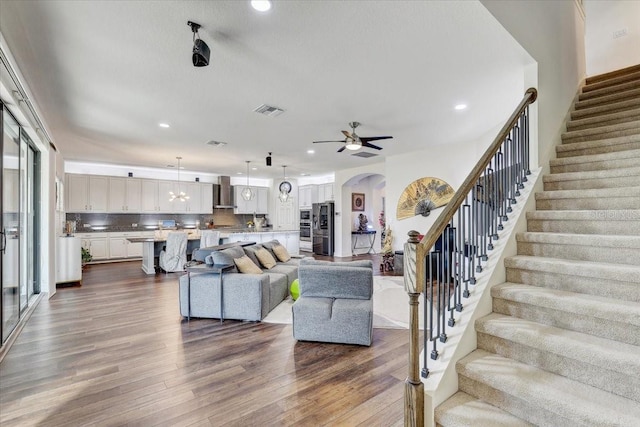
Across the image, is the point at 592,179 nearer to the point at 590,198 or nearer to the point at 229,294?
the point at 590,198

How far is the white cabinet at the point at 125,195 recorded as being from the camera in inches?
347

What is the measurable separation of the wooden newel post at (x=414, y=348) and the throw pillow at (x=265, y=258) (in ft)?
12.0

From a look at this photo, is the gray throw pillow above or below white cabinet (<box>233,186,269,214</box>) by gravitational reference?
below

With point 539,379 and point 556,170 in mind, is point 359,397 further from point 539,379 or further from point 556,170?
point 556,170

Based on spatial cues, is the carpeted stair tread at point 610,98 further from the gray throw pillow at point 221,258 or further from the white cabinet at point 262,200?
the white cabinet at point 262,200

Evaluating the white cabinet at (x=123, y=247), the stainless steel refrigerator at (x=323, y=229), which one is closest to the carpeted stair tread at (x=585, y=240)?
the stainless steel refrigerator at (x=323, y=229)

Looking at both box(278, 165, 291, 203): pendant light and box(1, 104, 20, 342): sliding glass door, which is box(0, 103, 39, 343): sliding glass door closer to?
box(1, 104, 20, 342): sliding glass door

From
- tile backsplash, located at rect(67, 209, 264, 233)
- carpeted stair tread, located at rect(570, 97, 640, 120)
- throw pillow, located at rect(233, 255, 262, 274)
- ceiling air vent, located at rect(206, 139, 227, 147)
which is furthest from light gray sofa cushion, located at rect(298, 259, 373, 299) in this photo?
tile backsplash, located at rect(67, 209, 264, 233)

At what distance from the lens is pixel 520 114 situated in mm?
2916

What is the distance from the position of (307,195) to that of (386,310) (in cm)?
733

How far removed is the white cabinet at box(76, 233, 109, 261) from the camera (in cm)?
830

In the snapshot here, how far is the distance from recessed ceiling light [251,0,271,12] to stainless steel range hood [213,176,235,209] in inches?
351

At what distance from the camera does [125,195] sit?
354 inches

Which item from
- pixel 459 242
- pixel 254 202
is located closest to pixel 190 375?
pixel 459 242
